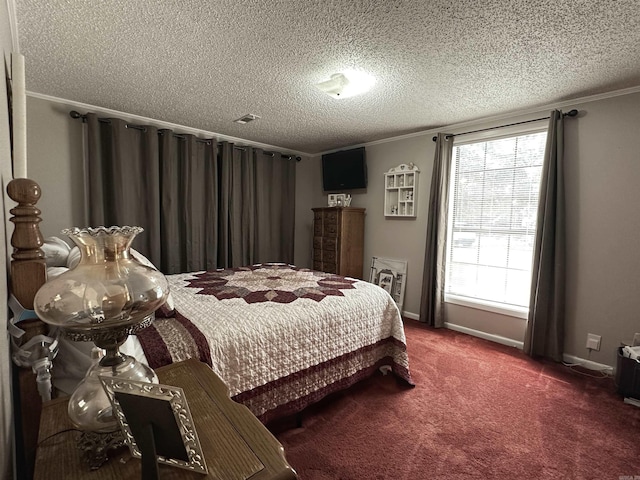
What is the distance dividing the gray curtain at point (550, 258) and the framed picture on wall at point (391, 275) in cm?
155

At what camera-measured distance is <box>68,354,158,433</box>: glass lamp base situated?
0.64 meters

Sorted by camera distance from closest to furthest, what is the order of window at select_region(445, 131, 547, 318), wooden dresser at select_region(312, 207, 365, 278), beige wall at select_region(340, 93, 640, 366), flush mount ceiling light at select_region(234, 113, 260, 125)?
beige wall at select_region(340, 93, 640, 366) → window at select_region(445, 131, 547, 318) → flush mount ceiling light at select_region(234, 113, 260, 125) → wooden dresser at select_region(312, 207, 365, 278)

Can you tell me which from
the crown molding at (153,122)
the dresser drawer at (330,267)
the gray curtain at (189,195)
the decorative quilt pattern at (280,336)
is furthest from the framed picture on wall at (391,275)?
the crown molding at (153,122)

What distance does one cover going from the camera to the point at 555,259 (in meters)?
2.82

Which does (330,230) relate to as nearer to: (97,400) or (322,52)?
(322,52)

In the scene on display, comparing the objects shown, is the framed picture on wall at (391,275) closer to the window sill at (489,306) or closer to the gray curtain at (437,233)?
the gray curtain at (437,233)

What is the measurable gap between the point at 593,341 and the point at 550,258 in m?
0.81

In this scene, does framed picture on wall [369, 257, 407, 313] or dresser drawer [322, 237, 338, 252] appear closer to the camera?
framed picture on wall [369, 257, 407, 313]

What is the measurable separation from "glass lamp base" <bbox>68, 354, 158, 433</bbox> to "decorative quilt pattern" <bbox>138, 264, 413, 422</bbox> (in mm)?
725

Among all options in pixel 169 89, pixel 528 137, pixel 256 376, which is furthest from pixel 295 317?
pixel 528 137

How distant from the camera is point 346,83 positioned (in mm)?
2350

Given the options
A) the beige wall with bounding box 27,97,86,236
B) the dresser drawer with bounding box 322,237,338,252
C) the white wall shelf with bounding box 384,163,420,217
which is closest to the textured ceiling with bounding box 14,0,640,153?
the beige wall with bounding box 27,97,86,236

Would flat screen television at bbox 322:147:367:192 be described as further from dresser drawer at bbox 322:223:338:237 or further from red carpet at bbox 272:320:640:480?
red carpet at bbox 272:320:640:480

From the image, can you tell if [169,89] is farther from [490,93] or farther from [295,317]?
[490,93]
